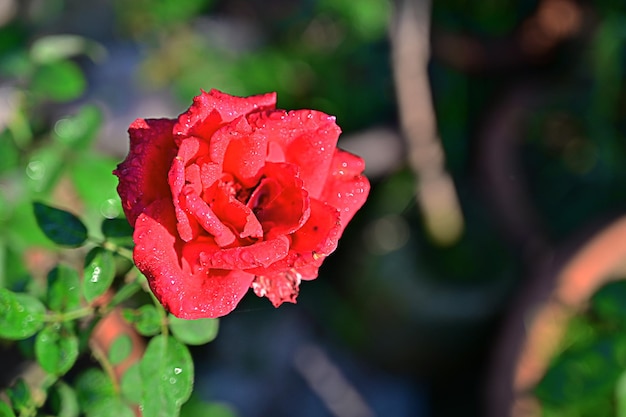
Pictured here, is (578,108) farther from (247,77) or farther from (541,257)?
(247,77)

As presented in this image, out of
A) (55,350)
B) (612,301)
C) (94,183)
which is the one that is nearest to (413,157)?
(612,301)

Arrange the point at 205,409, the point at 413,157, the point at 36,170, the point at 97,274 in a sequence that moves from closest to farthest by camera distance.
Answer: the point at 97,274 → the point at 36,170 → the point at 205,409 → the point at 413,157

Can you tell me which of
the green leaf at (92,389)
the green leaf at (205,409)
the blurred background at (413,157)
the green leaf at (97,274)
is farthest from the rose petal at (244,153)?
the green leaf at (205,409)

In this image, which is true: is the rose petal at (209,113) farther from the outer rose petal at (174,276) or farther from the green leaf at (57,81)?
the green leaf at (57,81)

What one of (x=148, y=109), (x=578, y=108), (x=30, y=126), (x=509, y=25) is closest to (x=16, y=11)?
(x=148, y=109)

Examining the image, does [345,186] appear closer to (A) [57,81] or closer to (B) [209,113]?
(B) [209,113]

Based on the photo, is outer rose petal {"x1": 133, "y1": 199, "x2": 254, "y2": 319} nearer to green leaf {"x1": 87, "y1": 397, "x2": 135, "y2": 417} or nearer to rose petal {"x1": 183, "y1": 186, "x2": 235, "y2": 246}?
rose petal {"x1": 183, "y1": 186, "x2": 235, "y2": 246}
